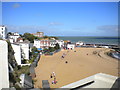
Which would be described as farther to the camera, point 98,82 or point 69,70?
point 69,70

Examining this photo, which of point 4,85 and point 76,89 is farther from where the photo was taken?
point 4,85

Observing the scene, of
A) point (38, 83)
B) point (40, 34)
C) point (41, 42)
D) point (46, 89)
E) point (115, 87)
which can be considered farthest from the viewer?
point (40, 34)

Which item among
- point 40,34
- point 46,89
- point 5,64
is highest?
point 40,34

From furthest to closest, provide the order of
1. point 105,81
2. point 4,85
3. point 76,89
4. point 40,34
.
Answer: point 40,34 → point 4,85 → point 105,81 → point 76,89

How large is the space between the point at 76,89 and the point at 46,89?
115 inches

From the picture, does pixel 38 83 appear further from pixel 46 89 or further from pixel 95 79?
pixel 95 79

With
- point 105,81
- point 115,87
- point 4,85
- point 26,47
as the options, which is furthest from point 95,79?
point 26,47

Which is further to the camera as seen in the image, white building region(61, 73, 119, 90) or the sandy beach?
the sandy beach

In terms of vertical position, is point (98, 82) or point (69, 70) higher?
point (98, 82)

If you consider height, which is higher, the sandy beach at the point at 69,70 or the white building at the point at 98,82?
the white building at the point at 98,82

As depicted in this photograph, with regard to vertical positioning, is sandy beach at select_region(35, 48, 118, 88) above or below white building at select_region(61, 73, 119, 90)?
below

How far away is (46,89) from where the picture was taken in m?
5.35

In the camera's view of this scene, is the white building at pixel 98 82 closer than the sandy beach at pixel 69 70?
Yes

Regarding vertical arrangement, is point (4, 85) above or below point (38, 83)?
above
